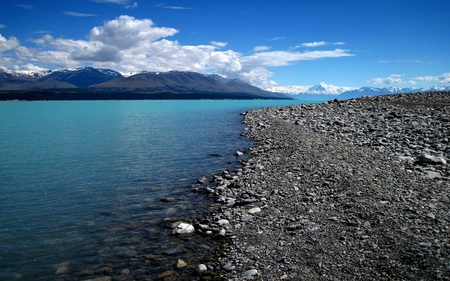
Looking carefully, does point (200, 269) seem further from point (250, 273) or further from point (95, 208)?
point (95, 208)

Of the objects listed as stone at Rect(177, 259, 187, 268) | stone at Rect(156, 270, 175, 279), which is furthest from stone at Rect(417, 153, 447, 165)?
stone at Rect(156, 270, 175, 279)

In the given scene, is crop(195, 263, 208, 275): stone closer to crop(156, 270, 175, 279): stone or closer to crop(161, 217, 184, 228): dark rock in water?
crop(156, 270, 175, 279): stone

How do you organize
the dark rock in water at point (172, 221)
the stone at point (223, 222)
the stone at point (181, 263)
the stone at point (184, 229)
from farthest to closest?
the dark rock in water at point (172, 221)
the stone at point (223, 222)
the stone at point (184, 229)
the stone at point (181, 263)

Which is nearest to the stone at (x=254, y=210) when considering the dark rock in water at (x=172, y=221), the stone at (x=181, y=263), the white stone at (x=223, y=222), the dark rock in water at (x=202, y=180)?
the white stone at (x=223, y=222)

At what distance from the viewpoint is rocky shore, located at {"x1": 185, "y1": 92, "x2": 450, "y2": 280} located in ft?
24.2

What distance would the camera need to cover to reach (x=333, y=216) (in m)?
10.2

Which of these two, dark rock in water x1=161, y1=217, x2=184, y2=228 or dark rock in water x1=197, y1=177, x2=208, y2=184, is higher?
dark rock in water x1=197, y1=177, x2=208, y2=184

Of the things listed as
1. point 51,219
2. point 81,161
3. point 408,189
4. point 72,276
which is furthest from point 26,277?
point 81,161

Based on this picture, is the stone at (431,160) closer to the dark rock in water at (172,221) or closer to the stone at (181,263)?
the dark rock in water at (172,221)

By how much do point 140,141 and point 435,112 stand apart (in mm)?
33630

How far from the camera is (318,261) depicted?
767 cm

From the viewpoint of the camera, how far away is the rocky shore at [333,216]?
7391 mm

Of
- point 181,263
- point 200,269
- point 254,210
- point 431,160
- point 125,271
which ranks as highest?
point 431,160

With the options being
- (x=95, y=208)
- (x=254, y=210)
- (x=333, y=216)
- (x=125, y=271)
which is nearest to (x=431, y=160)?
(x=333, y=216)
